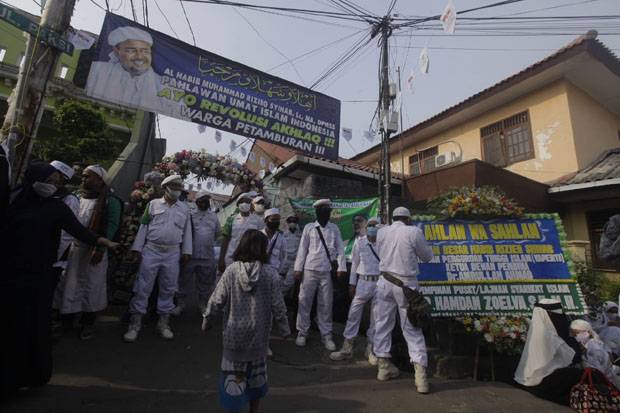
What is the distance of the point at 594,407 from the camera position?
10.4 ft

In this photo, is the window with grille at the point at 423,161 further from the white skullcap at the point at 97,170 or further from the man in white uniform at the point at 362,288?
the white skullcap at the point at 97,170

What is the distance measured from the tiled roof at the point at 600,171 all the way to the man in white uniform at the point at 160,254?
933 centimetres

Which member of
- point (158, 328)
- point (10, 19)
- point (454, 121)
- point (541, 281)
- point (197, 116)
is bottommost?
point (158, 328)

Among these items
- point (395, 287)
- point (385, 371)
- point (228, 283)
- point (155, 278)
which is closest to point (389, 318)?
point (395, 287)

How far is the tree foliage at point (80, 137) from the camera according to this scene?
34.3ft

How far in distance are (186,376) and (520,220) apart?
495 centimetres

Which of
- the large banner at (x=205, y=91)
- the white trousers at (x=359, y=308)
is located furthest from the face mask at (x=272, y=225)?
the large banner at (x=205, y=91)

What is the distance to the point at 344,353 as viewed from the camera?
4312mm

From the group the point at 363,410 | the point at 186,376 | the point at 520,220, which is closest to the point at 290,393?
the point at 363,410

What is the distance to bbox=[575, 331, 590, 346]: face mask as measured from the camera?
3.99m

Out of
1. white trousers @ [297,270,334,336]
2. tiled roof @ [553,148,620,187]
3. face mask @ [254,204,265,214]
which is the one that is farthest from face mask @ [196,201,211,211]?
tiled roof @ [553,148,620,187]

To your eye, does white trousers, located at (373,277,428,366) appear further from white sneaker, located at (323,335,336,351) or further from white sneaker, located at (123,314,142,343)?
white sneaker, located at (123,314,142,343)

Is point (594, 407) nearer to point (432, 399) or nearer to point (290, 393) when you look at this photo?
point (432, 399)

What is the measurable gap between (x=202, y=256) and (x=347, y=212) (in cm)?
347
